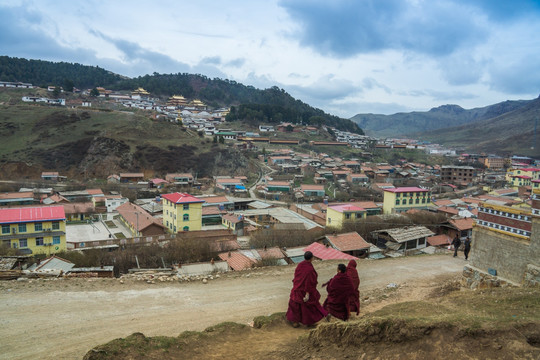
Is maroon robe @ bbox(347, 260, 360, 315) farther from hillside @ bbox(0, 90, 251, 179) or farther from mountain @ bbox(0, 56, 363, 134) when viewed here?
mountain @ bbox(0, 56, 363, 134)

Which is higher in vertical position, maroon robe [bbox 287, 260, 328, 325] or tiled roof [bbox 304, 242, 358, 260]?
maroon robe [bbox 287, 260, 328, 325]

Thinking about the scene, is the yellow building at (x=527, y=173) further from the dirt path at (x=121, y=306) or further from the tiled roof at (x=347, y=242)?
the dirt path at (x=121, y=306)

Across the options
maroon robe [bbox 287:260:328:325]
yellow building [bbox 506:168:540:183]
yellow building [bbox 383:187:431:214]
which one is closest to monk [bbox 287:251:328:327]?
maroon robe [bbox 287:260:328:325]

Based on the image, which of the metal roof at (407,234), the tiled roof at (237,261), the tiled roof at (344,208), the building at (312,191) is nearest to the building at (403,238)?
the metal roof at (407,234)

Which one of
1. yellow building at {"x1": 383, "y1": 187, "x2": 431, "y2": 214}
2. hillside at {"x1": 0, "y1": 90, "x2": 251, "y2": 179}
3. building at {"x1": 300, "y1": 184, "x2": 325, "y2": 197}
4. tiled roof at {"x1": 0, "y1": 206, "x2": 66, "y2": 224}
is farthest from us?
hillside at {"x1": 0, "y1": 90, "x2": 251, "y2": 179}

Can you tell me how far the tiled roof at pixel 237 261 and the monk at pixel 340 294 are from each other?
20.3ft

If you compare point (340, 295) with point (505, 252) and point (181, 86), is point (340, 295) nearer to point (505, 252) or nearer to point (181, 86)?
point (505, 252)

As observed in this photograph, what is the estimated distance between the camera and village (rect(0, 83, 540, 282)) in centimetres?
1211

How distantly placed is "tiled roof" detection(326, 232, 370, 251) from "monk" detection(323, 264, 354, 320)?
9.54 metres

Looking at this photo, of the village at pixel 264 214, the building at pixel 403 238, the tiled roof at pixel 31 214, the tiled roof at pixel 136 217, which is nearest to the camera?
the village at pixel 264 214

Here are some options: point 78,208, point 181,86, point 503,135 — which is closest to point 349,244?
point 78,208

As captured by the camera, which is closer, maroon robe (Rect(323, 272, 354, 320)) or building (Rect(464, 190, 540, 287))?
maroon robe (Rect(323, 272, 354, 320))

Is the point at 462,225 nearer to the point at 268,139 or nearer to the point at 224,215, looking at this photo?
the point at 224,215

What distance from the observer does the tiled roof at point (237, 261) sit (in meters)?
11.2
